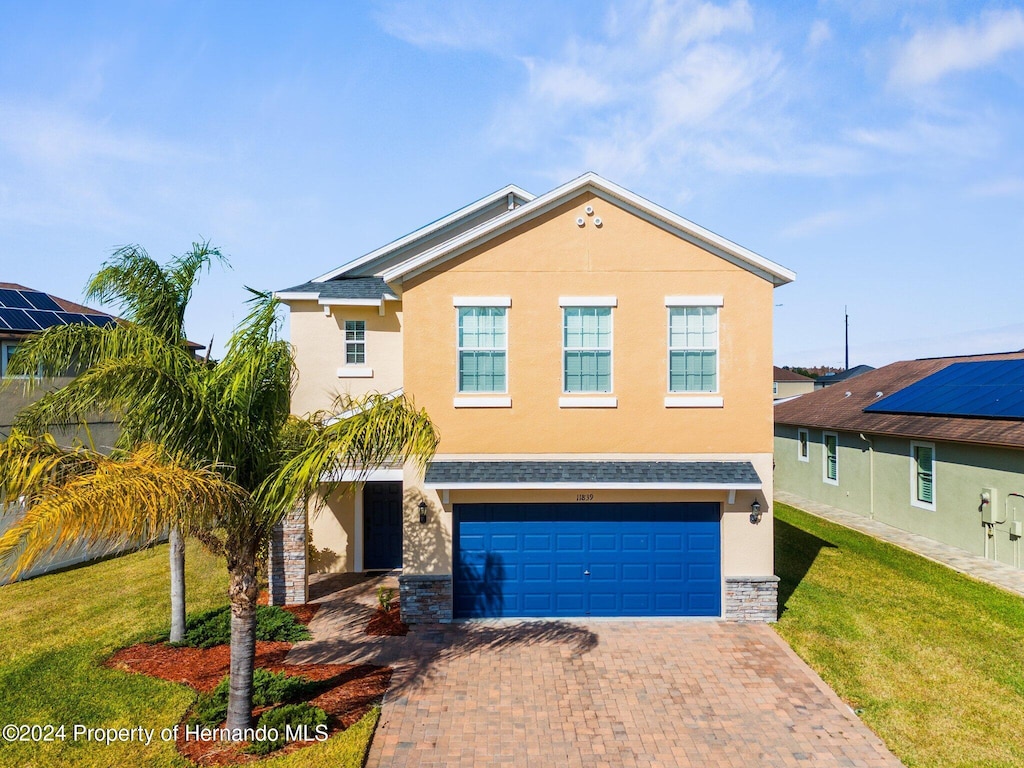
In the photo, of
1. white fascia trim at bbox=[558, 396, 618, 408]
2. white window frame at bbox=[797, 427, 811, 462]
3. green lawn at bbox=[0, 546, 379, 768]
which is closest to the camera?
green lawn at bbox=[0, 546, 379, 768]

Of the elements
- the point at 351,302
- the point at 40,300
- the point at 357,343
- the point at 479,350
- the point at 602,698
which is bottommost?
the point at 602,698

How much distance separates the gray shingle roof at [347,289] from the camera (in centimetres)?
1427

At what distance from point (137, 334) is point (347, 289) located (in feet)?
23.7

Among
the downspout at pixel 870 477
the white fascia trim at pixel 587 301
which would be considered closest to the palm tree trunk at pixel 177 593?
the white fascia trim at pixel 587 301

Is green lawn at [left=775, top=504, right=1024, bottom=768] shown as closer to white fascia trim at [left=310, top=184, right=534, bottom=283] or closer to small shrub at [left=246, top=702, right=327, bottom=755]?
small shrub at [left=246, top=702, right=327, bottom=755]

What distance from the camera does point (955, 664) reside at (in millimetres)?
9742

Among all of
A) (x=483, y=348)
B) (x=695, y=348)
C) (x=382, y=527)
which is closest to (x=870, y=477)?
(x=695, y=348)

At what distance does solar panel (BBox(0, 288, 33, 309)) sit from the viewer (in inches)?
644

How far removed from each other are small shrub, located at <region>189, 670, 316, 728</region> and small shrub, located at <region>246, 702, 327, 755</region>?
385 mm

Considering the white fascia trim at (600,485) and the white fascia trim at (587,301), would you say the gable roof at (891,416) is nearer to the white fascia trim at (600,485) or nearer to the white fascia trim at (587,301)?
the white fascia trim at (600,485)

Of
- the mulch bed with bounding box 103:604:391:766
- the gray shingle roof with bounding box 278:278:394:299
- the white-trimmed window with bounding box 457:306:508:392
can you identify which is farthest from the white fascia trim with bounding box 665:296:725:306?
the mulch bed with bounding box 103:604:391:766

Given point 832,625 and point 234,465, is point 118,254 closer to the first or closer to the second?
point 234,465

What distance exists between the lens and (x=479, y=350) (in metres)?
11.9

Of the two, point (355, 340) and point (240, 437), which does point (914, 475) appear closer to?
point (355, 340)
